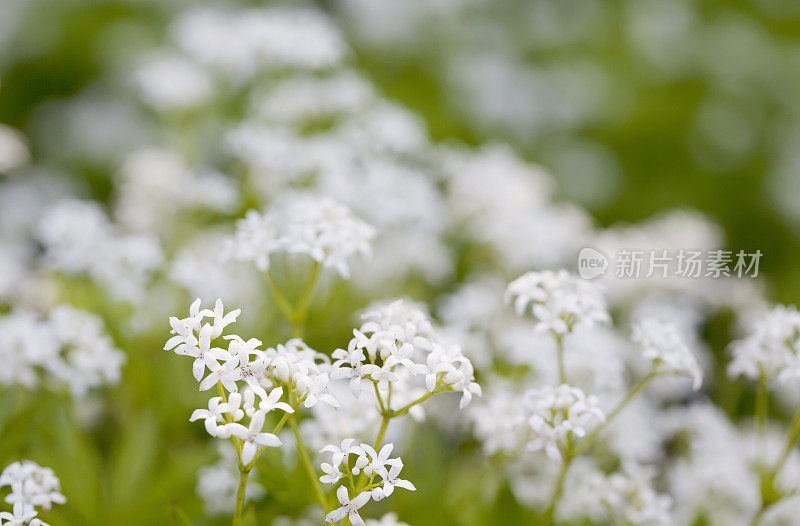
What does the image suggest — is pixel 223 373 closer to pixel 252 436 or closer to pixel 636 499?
pixel 252 436

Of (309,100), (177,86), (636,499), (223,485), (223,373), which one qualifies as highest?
(177,86)

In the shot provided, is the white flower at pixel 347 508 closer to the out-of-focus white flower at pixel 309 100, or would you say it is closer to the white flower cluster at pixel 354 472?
the white flower cluster at pixel 354 472

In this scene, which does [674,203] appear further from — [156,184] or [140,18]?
[140,18]

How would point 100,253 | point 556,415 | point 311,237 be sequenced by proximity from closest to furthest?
point 556,415 → point 311,237 → point 100,253

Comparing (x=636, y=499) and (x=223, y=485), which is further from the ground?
(x=223, y=485)

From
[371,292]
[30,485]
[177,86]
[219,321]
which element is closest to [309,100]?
[177,86]

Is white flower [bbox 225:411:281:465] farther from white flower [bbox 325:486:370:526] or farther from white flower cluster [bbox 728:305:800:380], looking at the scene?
white flower cluster [bbox 728:305:800:380]

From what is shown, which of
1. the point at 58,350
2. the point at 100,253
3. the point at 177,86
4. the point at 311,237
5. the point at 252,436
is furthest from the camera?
the point at 177,86
